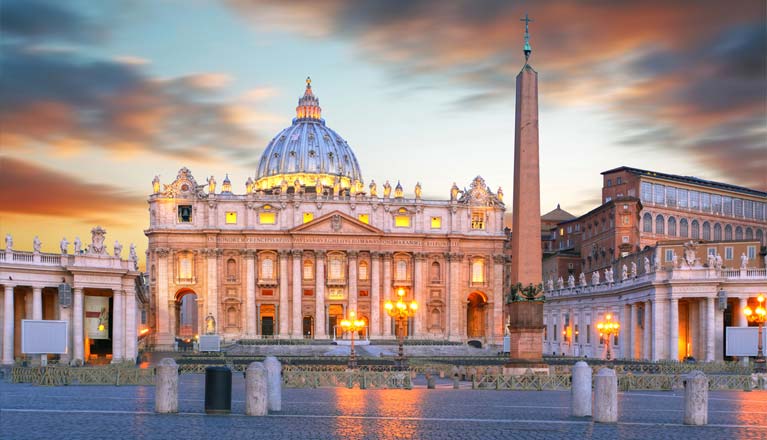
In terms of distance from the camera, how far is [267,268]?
112625 millimetres

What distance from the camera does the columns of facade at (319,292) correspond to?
112m

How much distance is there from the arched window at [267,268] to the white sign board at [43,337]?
67.2 metres

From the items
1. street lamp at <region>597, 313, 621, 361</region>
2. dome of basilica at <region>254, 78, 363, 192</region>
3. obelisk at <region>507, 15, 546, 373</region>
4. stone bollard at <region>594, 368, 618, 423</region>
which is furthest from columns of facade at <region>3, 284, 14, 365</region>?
dome of basilica at <region>254, 78, 363, 192</region>

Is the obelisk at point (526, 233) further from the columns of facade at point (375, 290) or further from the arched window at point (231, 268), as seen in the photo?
the arched window at point (231, 268)

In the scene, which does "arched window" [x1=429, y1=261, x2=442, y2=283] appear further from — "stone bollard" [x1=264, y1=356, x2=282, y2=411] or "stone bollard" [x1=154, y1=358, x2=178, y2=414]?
"stone bollard" [x1=154, y1=358, x2=178, y2=414]

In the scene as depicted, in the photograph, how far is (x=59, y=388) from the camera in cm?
3416

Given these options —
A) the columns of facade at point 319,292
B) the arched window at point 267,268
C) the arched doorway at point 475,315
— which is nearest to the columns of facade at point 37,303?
the arched window at point 267,268

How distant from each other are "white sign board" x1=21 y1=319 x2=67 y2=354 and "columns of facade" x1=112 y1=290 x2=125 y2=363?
16.9m

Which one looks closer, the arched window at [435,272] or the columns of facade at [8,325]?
the columns of facade at [8,325]

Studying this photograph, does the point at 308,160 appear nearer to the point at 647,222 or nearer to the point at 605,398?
the point at 647,222

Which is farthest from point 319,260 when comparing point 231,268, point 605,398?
point 605,398

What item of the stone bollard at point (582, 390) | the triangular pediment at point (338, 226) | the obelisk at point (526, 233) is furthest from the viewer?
the triangular pediment at point (338, 226)

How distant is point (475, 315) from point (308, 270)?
21167mm

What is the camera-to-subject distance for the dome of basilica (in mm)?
152750
